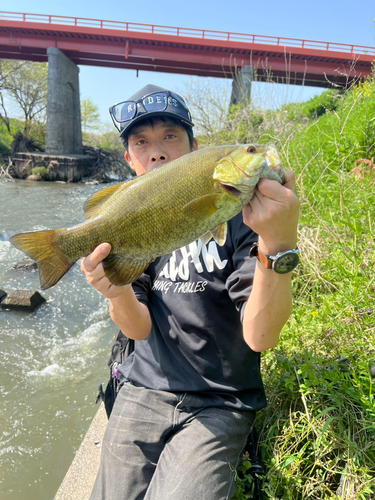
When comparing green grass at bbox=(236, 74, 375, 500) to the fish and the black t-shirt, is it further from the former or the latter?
the fish

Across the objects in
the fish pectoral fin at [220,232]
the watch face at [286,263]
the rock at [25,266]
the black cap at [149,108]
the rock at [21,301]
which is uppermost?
the black cap at [149,108]

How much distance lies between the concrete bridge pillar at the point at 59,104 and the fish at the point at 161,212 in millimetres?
25817

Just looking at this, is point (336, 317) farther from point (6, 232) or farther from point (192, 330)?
point (6, 232)

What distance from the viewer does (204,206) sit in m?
1.45

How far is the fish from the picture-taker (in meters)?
1.39

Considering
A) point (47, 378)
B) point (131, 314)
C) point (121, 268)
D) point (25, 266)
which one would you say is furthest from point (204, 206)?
point (25, 266)

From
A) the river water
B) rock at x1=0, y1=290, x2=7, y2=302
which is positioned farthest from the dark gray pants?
rock at x1=0, y1=290, x2=7, y2=302

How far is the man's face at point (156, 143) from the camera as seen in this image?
7.16 feet

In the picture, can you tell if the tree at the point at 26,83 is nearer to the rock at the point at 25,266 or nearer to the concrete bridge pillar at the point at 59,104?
the concrete bridge pillar at the point at 59,104

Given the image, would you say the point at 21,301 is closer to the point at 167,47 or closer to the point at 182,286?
the point at 182,286

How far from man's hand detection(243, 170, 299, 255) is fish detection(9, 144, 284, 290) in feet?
0.14

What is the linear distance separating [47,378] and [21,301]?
7.58 ft

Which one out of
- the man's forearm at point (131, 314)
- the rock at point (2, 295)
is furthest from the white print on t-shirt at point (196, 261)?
the rock at point (2, 295)

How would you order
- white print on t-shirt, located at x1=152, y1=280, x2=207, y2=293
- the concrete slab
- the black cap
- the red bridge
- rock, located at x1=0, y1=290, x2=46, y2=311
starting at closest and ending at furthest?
1. white print on t-shirt, located at x1=152, y1=280, x2=207, y2=293
2. the black cap
3. the concrete slab
4. rock, located at x1=0, y1=290, x2=46, y2=311
5. the red bridge
